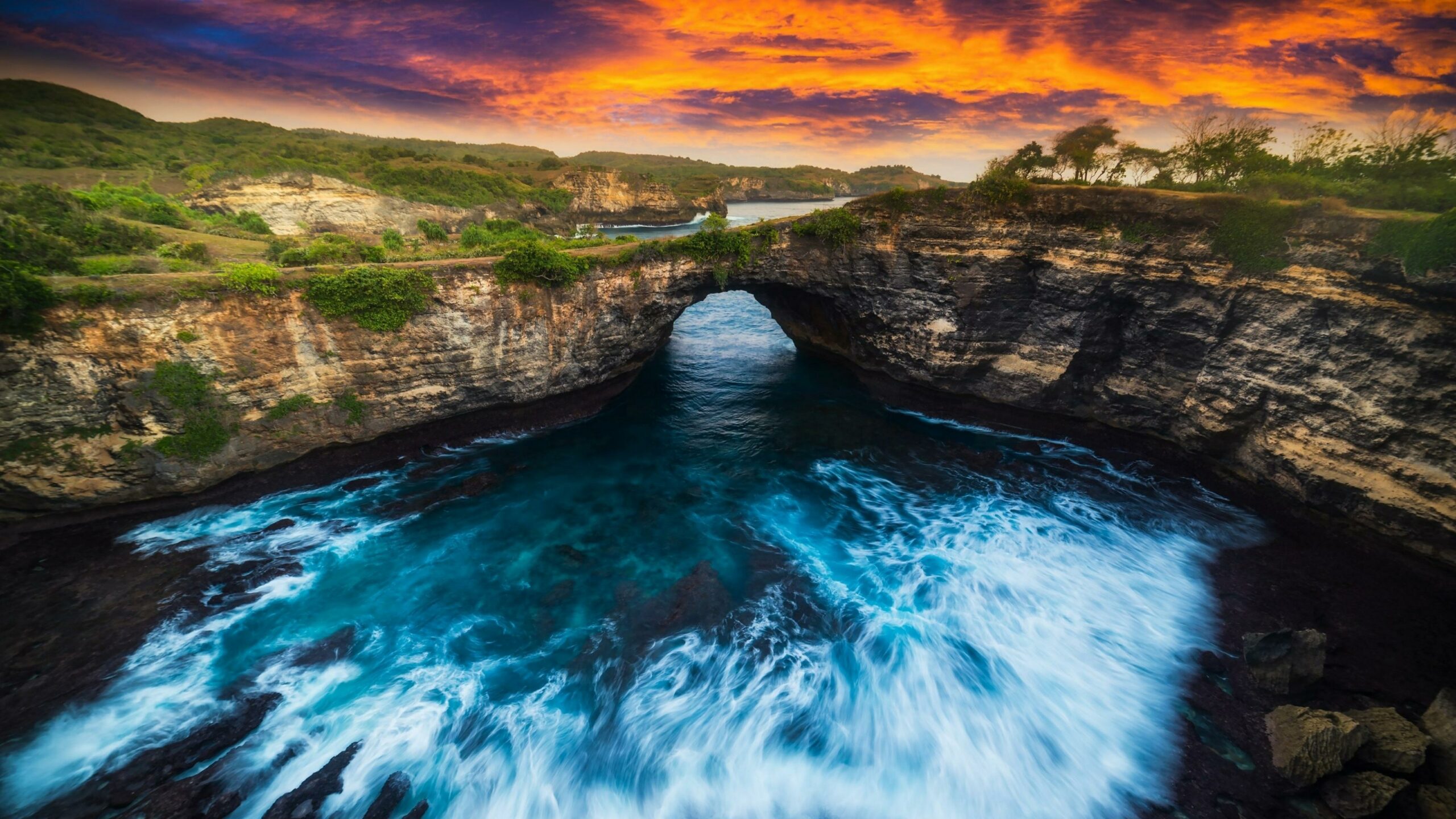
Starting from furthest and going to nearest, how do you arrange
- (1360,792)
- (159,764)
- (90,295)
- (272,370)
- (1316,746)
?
(272,370)
(90,295)
(159,764)
(1316,746)
(1360,792)

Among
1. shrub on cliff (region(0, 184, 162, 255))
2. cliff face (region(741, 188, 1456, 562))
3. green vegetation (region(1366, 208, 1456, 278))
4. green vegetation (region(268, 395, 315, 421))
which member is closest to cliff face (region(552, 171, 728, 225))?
shrub on cliff (region(0, 184, 162, 255))

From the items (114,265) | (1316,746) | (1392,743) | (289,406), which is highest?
(114,265)

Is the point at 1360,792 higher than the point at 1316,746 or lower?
lower

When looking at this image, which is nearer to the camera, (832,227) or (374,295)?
(374,295)

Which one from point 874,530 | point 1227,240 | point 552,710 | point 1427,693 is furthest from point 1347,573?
point 552,710

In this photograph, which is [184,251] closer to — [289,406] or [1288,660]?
[289,406]

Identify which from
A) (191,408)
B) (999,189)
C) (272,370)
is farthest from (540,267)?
(999,189)

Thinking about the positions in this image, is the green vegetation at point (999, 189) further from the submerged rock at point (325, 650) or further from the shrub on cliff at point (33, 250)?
the shrub on cliff at point (33, 250)
